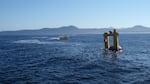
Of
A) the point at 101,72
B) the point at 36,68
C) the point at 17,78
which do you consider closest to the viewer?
the point at 17,78

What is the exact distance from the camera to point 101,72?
33375 millimetres

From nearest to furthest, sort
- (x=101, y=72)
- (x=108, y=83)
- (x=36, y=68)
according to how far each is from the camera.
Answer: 1. (x=108, y=83)
2. (x=101, y=72)
3. (x=36, y=68)

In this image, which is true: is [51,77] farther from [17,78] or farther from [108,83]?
[108,83]

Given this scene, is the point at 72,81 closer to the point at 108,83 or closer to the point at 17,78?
the point at 108,83

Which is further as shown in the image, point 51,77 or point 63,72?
point 63,72

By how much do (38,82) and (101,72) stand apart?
30.1ft

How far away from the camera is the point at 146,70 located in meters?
34.4

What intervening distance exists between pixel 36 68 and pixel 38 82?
9283 millimetres

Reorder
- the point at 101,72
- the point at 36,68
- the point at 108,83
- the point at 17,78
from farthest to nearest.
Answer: the point at 36,68 → the point at 101,72 → the point at 17,78 → the point at 108,83

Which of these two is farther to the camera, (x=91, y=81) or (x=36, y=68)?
(x=36, y=68)

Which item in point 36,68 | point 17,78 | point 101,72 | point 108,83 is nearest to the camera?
point 108,83

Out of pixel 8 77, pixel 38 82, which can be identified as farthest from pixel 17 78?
pixel 38 82

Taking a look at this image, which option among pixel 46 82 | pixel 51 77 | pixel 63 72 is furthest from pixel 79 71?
pixel 46 82

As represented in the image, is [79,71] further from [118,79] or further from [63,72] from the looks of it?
[118,79]
